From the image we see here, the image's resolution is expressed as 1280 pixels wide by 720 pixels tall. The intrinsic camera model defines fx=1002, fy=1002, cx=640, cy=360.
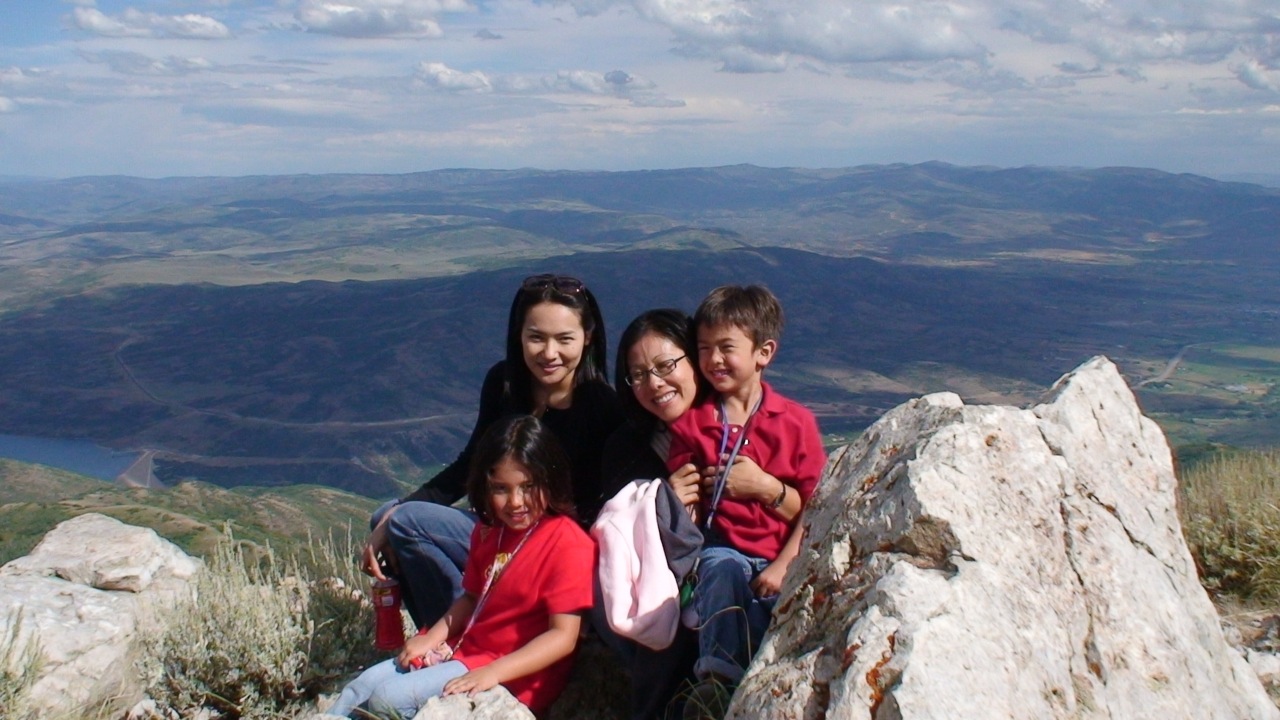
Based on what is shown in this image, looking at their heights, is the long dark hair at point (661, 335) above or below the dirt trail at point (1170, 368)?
above

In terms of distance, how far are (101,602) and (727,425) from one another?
3.86m

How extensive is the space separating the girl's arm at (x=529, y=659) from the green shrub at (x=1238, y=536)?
12.1 feet

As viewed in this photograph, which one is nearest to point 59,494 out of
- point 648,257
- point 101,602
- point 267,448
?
point 267,448

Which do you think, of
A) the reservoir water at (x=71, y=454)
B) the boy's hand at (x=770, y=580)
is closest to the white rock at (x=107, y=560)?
the boy's hand at (x=770, y=580)

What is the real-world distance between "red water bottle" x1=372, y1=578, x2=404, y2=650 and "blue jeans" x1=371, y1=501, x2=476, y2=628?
0.54 feet

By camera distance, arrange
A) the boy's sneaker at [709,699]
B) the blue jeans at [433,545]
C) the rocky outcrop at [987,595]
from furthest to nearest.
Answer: the blue jeans at [433,545], the boy's sneaker at [709,699], the rocky outcrop at [987,595]

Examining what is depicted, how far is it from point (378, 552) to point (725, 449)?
72.7 inches

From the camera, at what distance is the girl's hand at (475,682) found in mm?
3688

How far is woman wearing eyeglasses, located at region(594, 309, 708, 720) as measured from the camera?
12.5ft

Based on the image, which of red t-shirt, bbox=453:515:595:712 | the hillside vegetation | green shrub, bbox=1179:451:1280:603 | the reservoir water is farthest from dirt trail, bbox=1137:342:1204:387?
red t-shirt, bbox=453:515:595:712

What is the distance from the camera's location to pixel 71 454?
106 m

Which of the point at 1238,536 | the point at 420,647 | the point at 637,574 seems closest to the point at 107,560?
the point at 420,647

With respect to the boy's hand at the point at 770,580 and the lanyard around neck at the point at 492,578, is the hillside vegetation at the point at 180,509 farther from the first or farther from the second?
the boy's hand at the point at 770,580

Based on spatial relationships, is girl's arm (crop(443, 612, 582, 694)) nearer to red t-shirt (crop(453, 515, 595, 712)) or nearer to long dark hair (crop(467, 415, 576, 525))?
red t-shirt (crop(453, 515, 595, 712))
